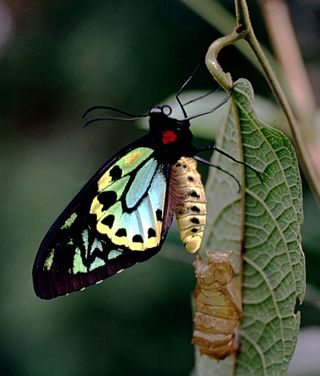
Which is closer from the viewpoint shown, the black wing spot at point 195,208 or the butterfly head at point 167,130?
the black wing spot at point 195,208

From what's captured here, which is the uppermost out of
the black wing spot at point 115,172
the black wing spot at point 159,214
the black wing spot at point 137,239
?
→ the black wing spot at point 115,172

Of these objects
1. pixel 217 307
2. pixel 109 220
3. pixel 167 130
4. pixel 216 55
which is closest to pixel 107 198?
pixel 109 220

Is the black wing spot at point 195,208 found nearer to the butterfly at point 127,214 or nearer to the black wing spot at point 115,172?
the butterfly at point 127,214

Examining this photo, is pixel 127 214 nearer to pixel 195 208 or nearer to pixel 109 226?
pixel 109 226

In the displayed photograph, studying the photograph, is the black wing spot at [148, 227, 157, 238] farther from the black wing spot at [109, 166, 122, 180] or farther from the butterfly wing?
the black wing spot at [109, 166, 122, 180]

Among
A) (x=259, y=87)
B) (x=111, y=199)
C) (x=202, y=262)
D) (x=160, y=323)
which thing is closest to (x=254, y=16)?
(x=259, y=87)

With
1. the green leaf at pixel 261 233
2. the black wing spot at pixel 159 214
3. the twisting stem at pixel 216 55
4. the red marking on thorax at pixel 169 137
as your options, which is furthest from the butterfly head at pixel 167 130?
the twisting stem at pixel 216 55

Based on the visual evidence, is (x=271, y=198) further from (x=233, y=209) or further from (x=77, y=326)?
(x=77, y=326)
